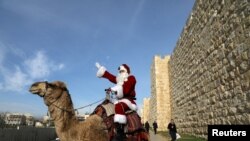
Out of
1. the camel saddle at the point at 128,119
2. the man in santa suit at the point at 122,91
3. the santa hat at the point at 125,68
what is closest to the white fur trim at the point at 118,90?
the man in santa suit at the point at 122,91

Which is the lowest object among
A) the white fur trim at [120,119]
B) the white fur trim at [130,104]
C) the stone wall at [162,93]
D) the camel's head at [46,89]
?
the white fur trim at [120,119]

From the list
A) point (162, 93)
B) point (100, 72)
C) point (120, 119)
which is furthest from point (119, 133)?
point (162, 93)

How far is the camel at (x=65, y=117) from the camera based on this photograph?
4445 millimetres

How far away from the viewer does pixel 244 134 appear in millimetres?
6375

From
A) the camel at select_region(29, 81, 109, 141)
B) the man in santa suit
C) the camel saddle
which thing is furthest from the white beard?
the camel at select_region(29, 81, 109, 141)

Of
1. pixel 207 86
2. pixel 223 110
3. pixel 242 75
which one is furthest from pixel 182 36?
pixel 242 75

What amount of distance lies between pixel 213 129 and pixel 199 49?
32.5 ft

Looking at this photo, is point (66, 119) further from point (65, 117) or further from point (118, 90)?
point (118, 90)

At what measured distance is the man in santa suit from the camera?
5.02m

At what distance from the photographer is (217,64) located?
12359 mm

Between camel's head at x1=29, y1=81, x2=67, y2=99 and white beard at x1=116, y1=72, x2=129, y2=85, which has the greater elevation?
white beard at x1=116, y1=72, x2=129, y2=85

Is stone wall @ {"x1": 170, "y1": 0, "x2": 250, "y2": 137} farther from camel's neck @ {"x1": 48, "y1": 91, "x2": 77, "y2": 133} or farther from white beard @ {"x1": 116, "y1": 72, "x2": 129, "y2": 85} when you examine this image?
camel's neck @ {"x1": 48, "y1": 91, "x2": 77, "y2": 133}

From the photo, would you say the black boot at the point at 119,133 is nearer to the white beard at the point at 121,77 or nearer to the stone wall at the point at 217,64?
the white beard at the point at 121,77

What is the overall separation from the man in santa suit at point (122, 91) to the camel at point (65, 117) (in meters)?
0.32
